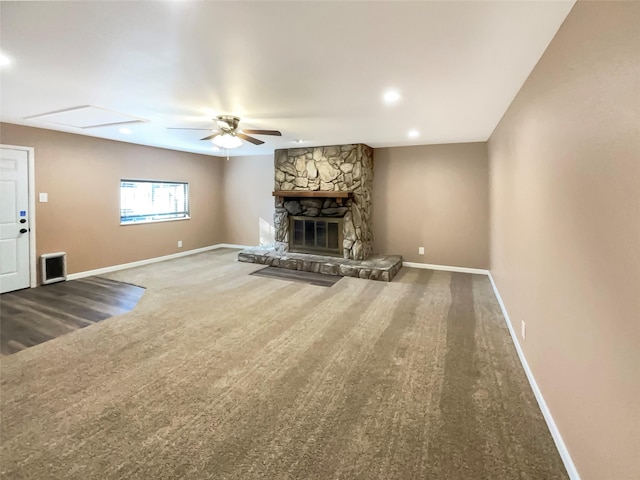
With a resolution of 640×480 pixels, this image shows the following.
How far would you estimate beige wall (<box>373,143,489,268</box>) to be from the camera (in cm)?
535

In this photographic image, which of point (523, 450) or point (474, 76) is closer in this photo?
point (523, 450)

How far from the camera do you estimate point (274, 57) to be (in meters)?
2.16

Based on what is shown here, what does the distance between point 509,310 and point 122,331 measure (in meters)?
3.97

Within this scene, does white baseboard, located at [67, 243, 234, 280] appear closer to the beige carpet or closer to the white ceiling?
the beige carpet

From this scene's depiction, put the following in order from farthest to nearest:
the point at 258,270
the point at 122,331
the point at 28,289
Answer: the point at 258,270 → the point at 28,289 → the point at 122,331

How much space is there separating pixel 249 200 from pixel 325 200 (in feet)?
7.79

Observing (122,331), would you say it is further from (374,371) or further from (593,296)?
(593,296)

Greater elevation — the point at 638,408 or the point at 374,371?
the point at 638,408

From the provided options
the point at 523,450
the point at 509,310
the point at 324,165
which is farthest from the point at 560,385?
the point at 324,165

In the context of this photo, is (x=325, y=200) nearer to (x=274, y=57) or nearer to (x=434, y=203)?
(x=434, y=203)

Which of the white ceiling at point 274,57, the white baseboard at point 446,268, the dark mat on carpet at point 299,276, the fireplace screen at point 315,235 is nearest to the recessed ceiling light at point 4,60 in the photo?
the white ceiling at point 274,57

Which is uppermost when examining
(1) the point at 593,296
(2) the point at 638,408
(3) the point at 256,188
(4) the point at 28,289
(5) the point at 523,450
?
(3) the point at 256,188

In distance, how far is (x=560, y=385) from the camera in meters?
1.72

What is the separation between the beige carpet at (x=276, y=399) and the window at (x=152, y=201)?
9.87 ft
